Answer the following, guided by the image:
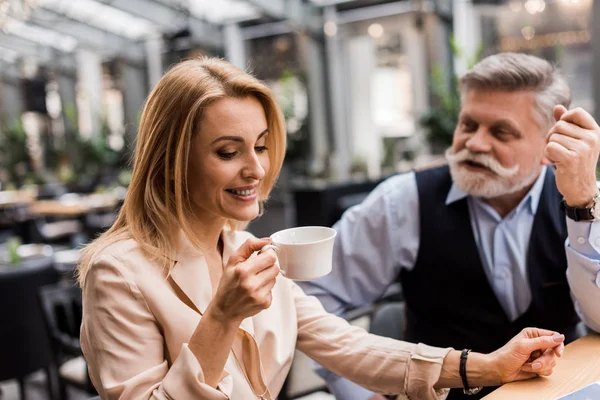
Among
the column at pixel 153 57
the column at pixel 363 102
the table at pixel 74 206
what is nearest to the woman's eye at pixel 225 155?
the table at pixel 74 206

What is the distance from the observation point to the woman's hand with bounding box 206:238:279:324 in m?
1.08

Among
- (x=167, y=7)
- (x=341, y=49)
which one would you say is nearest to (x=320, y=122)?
(x=341, y=49)

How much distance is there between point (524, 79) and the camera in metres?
1.87

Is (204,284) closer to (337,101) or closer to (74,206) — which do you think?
(74,206)

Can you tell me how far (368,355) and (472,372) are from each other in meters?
0.25

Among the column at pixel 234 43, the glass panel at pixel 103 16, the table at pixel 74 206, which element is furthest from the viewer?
the glass panel at pixel 103 16

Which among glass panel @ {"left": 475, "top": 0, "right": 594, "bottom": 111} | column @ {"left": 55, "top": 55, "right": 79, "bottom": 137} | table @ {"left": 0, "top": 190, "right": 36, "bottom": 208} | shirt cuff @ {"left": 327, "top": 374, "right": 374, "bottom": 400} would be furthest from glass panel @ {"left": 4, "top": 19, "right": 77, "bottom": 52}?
shirt cuff @ {"left": 327, "top": 374, "right": 374, "bottom": 400}

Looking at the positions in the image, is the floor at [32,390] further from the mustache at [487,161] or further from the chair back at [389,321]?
the mustache at [487,161]

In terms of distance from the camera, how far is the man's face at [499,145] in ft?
6.11

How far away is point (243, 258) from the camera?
1.14 metres

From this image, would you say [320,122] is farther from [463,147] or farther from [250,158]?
[250,158]

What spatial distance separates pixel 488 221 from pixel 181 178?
1070mm

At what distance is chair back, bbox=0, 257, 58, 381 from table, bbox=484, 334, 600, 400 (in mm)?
3001

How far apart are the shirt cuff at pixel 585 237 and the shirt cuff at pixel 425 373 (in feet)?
1.46
